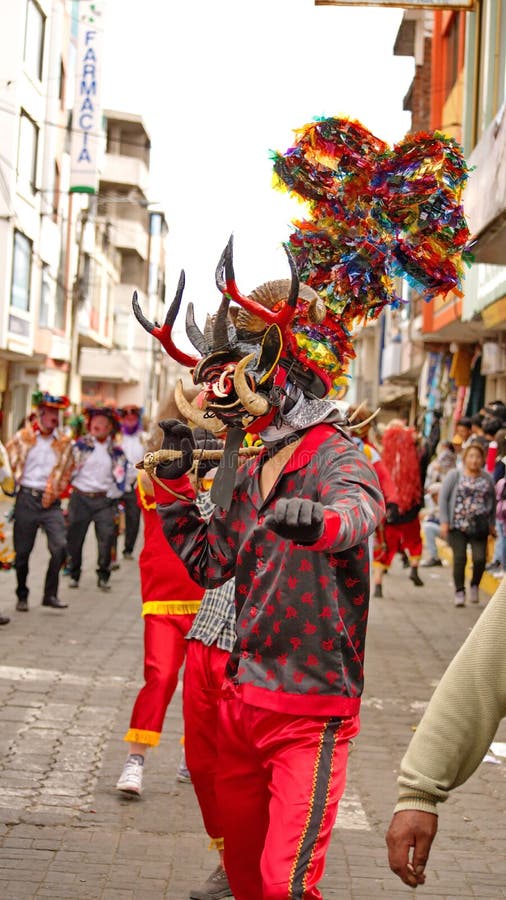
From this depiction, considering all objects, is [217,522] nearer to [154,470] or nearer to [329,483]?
[154,470]

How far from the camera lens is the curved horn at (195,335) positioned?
396 centimetres

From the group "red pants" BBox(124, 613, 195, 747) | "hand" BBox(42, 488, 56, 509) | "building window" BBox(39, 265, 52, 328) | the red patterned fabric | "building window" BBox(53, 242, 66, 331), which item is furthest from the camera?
"building window" BBox(53, 242, 66, 331)

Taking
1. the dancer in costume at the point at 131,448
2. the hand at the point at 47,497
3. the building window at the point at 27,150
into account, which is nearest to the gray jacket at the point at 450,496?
the dancer in costume at the point at 131,448

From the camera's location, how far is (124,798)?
20.3ft

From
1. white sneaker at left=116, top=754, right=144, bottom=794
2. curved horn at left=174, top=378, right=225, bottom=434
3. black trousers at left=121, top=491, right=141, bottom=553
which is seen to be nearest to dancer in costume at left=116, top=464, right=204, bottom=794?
white sneaker at left=116, top=754, right=144, bottom=794

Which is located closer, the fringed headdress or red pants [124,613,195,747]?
the fringed headdress

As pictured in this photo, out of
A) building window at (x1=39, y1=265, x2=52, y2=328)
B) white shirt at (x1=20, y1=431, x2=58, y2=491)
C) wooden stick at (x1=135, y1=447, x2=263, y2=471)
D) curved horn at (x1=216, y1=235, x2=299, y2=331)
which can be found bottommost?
white shirt at (x1=20, y1=431, x2=58, y2=491)

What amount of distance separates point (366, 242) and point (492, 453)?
1158 cm

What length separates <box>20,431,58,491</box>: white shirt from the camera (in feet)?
40.5

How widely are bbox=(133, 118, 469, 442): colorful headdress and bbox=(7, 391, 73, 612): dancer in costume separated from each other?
773cm

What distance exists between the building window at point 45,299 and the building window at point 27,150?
4213 millimetres

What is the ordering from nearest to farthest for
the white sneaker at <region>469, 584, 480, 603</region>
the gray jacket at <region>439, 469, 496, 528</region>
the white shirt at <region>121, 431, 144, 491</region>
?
the gray jacket at <region>439, 469, 496, 528</region> < the white sneaker at <region>469, 584, 480, 603</region> < the white shirt at <region>121, 431, 144, 491</region>

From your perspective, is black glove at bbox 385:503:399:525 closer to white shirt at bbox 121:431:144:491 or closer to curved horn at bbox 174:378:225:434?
white shirt at bbox 121:431:144:491

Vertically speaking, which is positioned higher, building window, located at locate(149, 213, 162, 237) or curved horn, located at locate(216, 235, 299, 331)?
building window, located at locate(149, 213, 162, 237)
